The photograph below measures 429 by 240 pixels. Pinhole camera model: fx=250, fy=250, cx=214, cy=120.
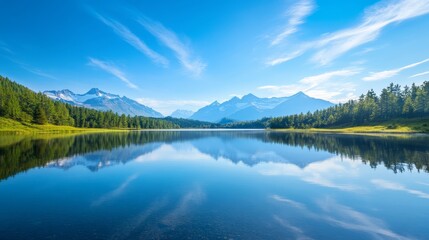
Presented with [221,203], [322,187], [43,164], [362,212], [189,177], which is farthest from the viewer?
[43,164]

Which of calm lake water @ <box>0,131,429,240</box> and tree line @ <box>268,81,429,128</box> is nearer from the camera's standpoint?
calm lake water @ <box>0,131,429,240</box>

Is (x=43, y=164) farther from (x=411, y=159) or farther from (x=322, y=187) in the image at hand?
(x=411, y=159)

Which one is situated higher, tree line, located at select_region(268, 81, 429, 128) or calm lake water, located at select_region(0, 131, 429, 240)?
tree line, located at select_region(268, 81, 429, 128)

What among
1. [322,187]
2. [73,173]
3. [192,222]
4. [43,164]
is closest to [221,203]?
[192,222]

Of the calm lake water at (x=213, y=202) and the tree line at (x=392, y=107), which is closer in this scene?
the calm lake water at (x=213, y=202)

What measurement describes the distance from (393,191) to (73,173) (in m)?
36.5

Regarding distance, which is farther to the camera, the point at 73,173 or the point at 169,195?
the point at 73,173

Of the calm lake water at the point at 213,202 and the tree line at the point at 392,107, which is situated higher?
the tree line at the point at 392,107

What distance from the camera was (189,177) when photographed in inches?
1231

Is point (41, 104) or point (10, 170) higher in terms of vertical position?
point (41, 104)

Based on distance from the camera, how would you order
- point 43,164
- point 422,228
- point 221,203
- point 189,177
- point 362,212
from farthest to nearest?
point 43,164 → point 189,177 → point 221,203 → point 362,212 → point 422,228

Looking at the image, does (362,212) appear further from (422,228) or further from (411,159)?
(411,159)

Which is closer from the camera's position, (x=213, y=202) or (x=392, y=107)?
(x=213, y=202)

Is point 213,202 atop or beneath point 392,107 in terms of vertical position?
beneath
